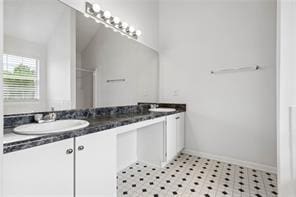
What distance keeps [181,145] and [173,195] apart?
3.42 feet

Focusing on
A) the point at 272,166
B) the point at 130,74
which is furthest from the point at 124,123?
the point at 272,166

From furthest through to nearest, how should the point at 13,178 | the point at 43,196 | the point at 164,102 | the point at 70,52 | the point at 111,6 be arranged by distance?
the point at 164,102
the point at 111,6
the point at 70,52
the point at 43,196
the point at 13,178

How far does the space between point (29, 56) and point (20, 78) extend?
0.19m

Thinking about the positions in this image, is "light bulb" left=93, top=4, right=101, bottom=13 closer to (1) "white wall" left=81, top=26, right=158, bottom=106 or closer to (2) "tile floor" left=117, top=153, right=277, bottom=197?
(1) "white wall" left=81, top=26, right=158, bottom=106

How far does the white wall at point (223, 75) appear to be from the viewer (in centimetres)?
202

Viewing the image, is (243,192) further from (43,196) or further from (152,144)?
(43,196)

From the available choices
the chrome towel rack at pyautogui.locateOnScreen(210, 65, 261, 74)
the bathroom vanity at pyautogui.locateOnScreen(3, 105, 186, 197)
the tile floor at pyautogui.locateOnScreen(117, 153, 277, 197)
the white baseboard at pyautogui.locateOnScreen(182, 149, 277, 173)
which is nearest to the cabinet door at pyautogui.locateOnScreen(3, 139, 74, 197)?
the bathroom vanity at pyautogui.locateOnScreen(3, 105, 186, 197)

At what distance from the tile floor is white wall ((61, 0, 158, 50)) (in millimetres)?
1894

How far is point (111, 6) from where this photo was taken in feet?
6.43

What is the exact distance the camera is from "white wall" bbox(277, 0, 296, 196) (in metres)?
1.30

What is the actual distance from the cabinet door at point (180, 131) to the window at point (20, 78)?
1793mm

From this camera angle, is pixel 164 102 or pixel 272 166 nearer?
pixel 272 166

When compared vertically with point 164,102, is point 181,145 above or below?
below

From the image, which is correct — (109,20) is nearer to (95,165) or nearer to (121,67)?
(121,67)
